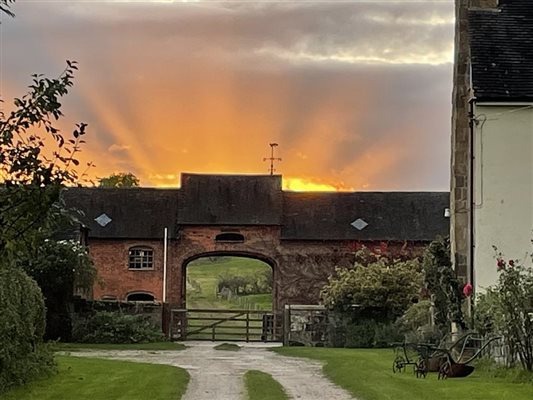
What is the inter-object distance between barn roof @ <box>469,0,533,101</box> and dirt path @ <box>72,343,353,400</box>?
8.93m

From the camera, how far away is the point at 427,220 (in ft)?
157

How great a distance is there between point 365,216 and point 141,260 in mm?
12134

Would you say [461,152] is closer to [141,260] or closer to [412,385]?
[412,385]

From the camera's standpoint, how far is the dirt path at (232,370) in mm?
16092

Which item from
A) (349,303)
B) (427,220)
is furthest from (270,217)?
(349,303)

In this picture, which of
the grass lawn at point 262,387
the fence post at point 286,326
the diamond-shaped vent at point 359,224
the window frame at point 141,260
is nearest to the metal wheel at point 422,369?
the grass lawn at point 262,387

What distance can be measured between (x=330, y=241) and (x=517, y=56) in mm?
22567

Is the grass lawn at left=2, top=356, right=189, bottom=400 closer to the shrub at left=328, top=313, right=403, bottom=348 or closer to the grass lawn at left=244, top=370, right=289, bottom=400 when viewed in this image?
the grass lawn at left=244, top=370, right=289, bottom=400

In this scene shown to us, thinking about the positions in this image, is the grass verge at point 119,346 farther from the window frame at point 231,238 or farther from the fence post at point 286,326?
the window frame at point 231,238

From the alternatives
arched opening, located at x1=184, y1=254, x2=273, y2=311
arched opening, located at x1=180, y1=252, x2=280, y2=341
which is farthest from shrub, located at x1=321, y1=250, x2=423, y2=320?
arched opening, located at x1=184, y1=254, x2=273, y2=311

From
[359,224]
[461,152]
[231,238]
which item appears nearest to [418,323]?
[461,152]

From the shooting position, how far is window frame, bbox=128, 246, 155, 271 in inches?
1842

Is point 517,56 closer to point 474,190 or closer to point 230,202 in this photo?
point 474,190

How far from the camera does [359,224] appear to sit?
156 feet
